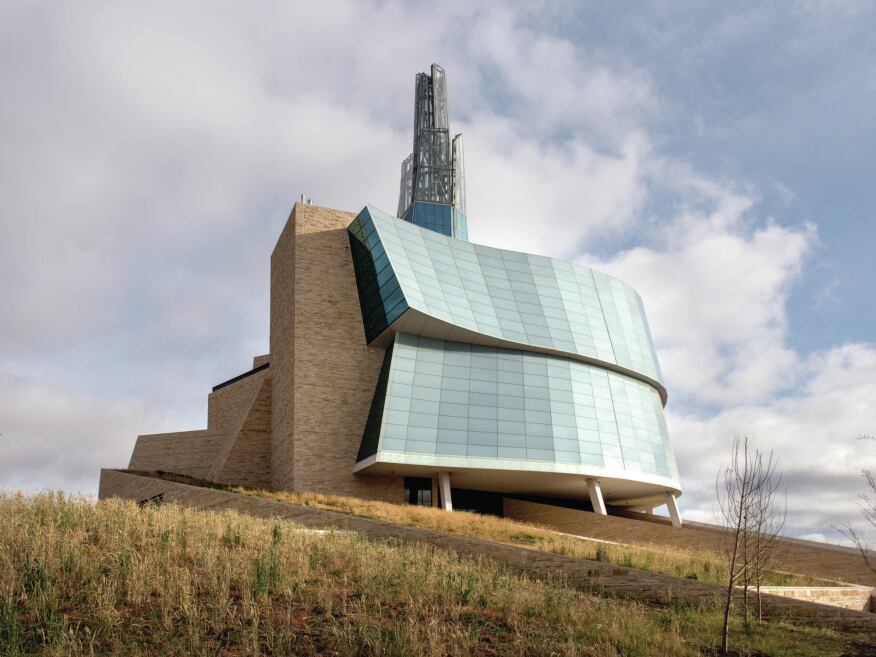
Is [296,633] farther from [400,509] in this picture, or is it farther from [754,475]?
[400,509]

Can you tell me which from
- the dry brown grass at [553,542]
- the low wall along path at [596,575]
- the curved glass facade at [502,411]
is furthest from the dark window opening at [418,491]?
the low wall along path at [596,575]

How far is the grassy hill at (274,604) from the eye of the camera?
30.9ft

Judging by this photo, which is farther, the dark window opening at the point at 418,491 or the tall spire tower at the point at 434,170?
the tall spire tower at the point at 434,170

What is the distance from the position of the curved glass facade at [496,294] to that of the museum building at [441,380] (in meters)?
0.08

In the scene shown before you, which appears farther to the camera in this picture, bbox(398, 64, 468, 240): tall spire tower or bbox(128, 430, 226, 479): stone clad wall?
bbox(398, 64, 468, 240): tall spire tower

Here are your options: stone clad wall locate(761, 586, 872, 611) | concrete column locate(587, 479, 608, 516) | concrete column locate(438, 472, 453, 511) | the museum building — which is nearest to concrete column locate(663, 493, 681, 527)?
the museum building

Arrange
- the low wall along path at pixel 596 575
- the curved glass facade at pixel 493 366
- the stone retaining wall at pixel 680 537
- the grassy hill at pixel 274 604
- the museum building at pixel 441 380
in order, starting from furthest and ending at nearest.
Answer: the museum building at pixel 441 380
the curved glass facade at pixel 493 366
the stone retaining wall at pixel 680 537
the low wall along path at pixel 596 575
the grassy hill at pixel 274 604

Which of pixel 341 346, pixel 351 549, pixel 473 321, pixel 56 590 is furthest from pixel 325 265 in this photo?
pixel 56 590

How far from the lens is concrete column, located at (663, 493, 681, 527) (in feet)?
137

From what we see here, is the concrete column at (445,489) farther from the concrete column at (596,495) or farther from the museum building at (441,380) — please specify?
the concrete column at (596,495)

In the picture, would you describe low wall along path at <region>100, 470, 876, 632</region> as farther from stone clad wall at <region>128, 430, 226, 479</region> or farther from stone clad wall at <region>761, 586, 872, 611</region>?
stone clad wall at <region>128, 430, 226, 479</region>

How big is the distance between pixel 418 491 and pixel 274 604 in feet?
88.2

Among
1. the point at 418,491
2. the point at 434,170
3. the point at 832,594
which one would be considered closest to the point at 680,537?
the point at 418,491

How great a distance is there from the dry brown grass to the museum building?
449cm
